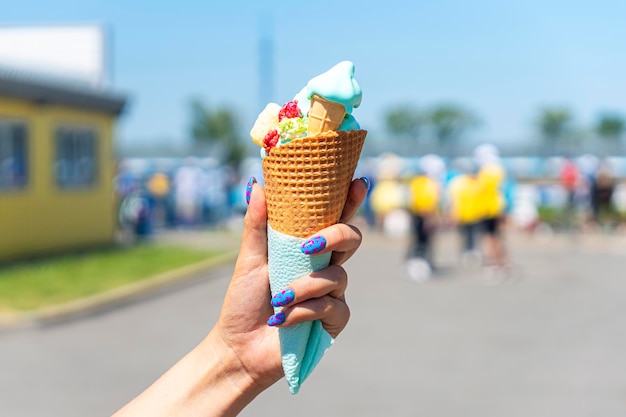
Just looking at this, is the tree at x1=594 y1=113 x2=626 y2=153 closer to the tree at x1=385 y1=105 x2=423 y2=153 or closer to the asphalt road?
the tree at x1=385 y1=105 x2=423 y2=153

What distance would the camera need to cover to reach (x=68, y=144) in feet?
55.3

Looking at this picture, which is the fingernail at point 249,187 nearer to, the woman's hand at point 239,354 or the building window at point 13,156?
the woman's hand at point 239,354

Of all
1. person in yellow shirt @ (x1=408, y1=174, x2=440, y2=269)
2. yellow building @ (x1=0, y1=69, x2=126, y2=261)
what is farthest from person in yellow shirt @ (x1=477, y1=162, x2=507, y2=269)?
yellow building @ (x1=0, y1=69, x2=126, y2=261)

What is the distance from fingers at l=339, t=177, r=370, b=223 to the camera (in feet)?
7.12

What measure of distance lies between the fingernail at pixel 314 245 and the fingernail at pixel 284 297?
108 millimetres

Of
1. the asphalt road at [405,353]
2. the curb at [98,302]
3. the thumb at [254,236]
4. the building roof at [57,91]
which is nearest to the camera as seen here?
the thumb at [254,236]

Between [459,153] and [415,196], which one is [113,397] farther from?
[459,153]

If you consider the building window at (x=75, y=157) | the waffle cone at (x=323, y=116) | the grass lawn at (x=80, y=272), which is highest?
the waffle cone at (x=323, y=116)

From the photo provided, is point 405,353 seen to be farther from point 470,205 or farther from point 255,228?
point 255,228

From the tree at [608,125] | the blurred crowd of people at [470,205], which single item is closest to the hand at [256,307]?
the blurred crowd of people at [470,205]

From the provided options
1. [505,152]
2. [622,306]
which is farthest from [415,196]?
[505,152]

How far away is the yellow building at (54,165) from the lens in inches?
583

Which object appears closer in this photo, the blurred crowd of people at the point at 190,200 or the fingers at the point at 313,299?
the fingers at the point at 313,299

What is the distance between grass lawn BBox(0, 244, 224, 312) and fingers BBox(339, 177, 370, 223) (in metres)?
8.52
